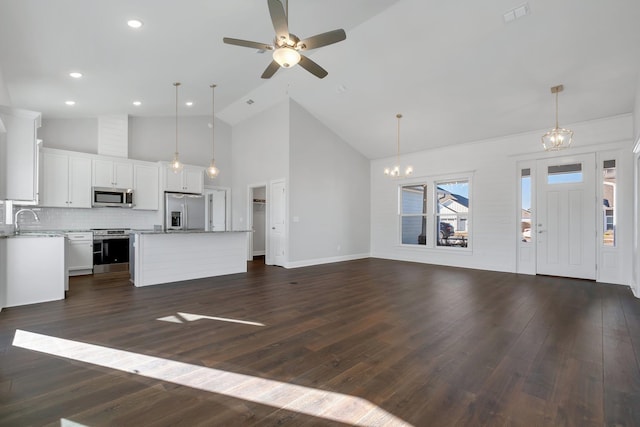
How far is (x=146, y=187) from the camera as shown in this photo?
697 centimetres

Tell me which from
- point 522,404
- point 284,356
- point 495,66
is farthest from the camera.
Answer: point 495,66

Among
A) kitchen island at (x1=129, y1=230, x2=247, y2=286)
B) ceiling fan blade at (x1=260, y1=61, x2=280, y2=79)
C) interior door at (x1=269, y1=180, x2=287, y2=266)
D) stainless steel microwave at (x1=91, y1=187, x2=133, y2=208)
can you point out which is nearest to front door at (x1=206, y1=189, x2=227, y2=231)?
interior door at (x1=269, y1=180, x2=287, y2=266)

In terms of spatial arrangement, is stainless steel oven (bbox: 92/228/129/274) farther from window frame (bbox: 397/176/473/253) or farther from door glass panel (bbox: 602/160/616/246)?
door glass panel (bbox: 602/160/616/246)

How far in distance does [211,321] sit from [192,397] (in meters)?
1.45

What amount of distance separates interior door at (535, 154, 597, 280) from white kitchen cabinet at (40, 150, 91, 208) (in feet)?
31.0

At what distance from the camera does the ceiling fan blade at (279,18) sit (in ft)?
7.88

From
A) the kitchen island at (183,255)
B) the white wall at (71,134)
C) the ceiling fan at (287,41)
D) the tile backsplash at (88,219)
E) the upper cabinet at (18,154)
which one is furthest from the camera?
the white wall at (71,134)

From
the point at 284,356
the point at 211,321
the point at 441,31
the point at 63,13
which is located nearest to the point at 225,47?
the point at 63,13

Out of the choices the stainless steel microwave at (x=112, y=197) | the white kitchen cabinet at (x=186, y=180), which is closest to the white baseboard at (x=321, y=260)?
the white kitchen cabinet at (x=186, y=180)

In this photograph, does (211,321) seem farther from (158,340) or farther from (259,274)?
(259,274)

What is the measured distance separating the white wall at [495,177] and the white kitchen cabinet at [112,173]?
690cm

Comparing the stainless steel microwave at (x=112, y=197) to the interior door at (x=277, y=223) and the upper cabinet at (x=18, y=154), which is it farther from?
the interior door at (x=277, y=223)

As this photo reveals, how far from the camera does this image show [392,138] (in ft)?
25.2

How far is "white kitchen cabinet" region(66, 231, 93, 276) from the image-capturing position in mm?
5871
